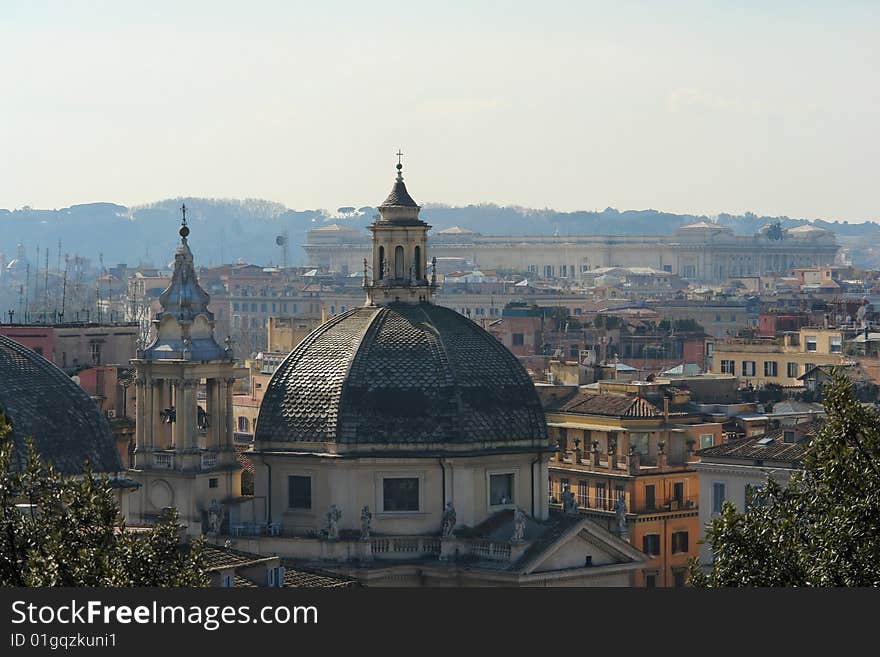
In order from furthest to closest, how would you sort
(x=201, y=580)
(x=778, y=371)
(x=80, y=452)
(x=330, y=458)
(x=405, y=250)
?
(x=778, y=371)
(x=405, y=250)
(x=330, y=458)
(x=80, y=452)
(x=201, y=580)

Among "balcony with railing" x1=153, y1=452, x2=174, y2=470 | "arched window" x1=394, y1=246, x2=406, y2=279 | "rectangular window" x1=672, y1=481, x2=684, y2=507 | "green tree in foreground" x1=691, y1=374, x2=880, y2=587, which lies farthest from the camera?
"rectangular window" x1=672, y1=481, x2=684, y2=507

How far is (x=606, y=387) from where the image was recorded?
98.9 metres

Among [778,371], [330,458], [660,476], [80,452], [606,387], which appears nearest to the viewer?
[80,452]

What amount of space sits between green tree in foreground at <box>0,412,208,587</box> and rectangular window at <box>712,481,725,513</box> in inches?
1348

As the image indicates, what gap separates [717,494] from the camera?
3022 inches

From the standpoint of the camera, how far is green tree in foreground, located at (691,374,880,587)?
143 ft

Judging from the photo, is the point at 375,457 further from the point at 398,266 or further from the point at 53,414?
the point at 53,414

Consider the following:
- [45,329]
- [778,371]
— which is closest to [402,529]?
[45,329]

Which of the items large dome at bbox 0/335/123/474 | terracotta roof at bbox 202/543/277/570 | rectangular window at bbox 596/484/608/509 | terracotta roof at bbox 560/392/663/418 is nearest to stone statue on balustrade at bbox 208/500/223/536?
large dome at bbox 0/335/123/474

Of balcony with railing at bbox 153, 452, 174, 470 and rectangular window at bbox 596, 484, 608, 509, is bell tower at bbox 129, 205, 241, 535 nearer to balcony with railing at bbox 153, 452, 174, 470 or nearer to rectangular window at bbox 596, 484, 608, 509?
balcony with railing at bbox 153, 452, 174, 470

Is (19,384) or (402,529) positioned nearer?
(19,384)

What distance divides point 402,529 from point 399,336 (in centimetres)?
466

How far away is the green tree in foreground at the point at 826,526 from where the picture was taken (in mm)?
43594

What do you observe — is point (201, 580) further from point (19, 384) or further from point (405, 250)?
point (405, 250)
